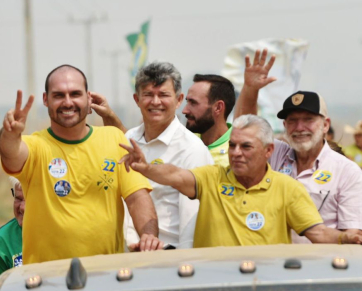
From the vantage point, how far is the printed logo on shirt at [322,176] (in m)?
5.31

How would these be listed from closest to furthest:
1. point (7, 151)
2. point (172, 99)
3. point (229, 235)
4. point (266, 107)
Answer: point (7, 151) → point (229, 235) → point (172, 99) → point (266, 107)

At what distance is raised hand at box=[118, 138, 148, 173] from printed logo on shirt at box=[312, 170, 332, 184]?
1356 millimetres

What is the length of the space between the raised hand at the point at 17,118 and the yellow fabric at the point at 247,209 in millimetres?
1072

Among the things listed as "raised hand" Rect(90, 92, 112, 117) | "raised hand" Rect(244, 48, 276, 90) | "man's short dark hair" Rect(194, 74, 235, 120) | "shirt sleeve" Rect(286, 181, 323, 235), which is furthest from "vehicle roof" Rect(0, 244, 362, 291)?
"man's short dark hair" Rect(194, 74, 235, 120)

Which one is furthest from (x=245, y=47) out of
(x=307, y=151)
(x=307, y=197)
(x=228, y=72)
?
(x=307, y=197)

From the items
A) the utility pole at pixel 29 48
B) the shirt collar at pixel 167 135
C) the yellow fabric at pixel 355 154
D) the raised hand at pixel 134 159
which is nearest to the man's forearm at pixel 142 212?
the raised hand at pixel 134 159

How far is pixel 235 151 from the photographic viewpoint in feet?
16.0

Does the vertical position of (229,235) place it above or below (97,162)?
below

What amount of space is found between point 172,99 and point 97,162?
931mm

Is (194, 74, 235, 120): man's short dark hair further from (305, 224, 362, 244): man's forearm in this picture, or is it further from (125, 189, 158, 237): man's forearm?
(305, 224, 362, 244): man's forearm

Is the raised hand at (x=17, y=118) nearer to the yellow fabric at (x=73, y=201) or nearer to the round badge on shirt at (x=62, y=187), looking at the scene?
the yellow fabric at (x=73, y=201)

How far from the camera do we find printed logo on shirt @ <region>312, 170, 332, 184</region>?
17.4 ft

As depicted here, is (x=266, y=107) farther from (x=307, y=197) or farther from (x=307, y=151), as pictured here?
(x=307, y=197)

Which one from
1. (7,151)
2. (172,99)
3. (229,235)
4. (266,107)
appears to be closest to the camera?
(7,151)
